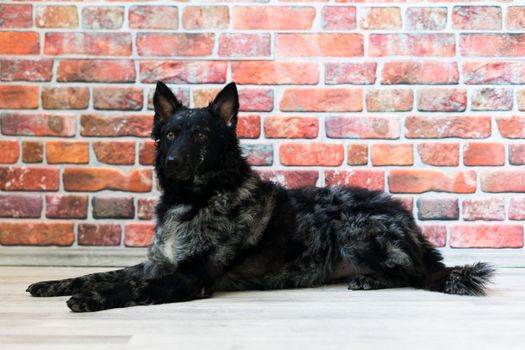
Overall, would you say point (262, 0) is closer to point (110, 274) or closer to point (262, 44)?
point (262, 44)

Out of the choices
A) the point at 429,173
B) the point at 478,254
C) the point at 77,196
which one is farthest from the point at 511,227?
the point at 77,196

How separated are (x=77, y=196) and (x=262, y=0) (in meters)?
1.48

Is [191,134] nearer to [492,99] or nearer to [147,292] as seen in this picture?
[147,292]

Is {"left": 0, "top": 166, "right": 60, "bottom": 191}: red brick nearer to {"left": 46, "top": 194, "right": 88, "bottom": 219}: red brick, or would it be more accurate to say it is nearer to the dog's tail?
{"left": 46, "top": 194, "right": 88, "bottom": 219}: red brick

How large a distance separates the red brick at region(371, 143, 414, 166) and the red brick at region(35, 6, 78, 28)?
5.93 ft

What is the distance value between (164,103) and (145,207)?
0.76 metres

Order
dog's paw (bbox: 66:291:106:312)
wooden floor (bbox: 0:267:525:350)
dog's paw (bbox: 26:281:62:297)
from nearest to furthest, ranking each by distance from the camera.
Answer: wooden floor (bbox: 0:267:525:350) → dog's paw (bbox: 66:291:106:312) → dog's paw (bbox: 26:281:62:297)

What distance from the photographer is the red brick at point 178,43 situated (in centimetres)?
333

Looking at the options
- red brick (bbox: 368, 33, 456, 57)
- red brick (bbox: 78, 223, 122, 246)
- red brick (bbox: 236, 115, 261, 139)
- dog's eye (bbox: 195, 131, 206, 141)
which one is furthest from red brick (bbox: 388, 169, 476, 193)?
red brick (bbox: 78, 223, 122, 246)

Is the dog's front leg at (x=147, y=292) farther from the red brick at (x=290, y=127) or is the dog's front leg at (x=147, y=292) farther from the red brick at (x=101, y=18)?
the red brick at (x=101, y=18)

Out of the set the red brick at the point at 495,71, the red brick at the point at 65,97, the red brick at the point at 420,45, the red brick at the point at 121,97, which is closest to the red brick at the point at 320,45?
the red brick at the point at 420,45

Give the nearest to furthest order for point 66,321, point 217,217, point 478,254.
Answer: point 66,321 < point 217,217 < point 478,254

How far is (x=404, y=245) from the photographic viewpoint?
2703mm

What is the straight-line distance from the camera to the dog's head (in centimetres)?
257
